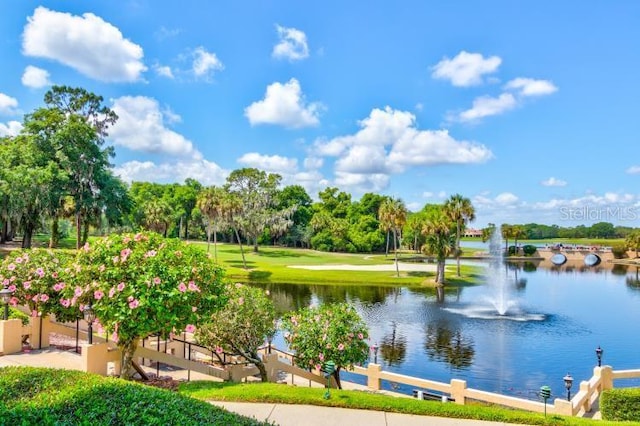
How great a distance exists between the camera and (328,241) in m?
99.8

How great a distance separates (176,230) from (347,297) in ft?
242

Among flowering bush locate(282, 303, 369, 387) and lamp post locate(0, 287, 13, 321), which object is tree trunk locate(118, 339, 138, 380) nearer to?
lamp post locate(0, 287, 13, 321)

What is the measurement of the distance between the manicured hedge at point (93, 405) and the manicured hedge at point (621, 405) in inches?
490

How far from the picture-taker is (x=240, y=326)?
16.2 meters

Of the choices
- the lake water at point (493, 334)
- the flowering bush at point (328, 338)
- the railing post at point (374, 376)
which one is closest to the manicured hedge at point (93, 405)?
the flowering bush at point (328, 338)

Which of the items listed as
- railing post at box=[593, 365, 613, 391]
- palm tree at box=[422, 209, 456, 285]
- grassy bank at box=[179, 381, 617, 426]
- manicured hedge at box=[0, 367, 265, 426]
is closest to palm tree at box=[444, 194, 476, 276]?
palm tree at box=[422, 209, 456, 285]

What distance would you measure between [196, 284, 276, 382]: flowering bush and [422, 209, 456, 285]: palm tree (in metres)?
39.6

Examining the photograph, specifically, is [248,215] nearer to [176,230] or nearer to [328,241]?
[328,241]

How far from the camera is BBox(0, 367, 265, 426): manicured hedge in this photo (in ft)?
17.8

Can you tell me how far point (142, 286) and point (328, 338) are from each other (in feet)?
22.1

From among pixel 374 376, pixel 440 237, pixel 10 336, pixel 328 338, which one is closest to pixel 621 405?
pixel 374 376

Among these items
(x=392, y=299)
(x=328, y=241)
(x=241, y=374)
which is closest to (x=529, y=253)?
(x=328, y=241)

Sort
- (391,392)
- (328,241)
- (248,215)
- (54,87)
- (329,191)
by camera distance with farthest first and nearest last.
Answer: (329,191) < (328,241) < (248,215) < (54,87) < (391,392)

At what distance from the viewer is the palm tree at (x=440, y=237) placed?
176 ft
